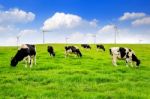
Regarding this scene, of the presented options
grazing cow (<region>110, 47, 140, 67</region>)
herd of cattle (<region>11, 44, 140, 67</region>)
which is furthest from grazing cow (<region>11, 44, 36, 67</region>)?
grazing cow (<region>110, 47, 140, 67</region>)

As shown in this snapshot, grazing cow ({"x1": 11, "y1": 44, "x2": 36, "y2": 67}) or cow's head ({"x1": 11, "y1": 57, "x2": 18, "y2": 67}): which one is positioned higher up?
grazing cow ({"x1": 11, "y1": 44, "x2": 36, "y2": 67})

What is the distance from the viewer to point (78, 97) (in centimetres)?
1573

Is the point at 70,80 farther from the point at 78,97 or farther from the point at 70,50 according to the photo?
the point at 70,50

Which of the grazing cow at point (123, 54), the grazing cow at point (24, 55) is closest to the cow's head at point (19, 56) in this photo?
the grazing cow at point (24, 55)

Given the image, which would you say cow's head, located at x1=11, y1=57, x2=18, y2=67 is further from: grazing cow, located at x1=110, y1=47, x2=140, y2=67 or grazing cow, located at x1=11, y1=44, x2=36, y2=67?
Answer: grazing cow, located at x1=110, y1=47, x2=140, y2=67

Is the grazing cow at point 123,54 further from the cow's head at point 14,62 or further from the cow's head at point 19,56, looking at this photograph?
the cow's head at point 14,62

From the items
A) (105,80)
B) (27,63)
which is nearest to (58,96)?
(105,80)

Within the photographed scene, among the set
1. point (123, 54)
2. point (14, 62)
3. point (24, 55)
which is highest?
point (24, 55)

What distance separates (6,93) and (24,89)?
3.56 ft

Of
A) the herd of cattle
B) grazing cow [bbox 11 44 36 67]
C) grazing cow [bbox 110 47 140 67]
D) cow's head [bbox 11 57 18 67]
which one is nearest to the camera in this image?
cow's head [bbox 11 57 18 67]

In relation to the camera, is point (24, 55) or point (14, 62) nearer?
point (14, 62)

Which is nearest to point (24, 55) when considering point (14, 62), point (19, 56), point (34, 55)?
point (19, 56)

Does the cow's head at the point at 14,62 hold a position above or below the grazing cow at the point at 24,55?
Answer: below

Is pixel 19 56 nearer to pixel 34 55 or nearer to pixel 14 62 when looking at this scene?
pixel 14 62
